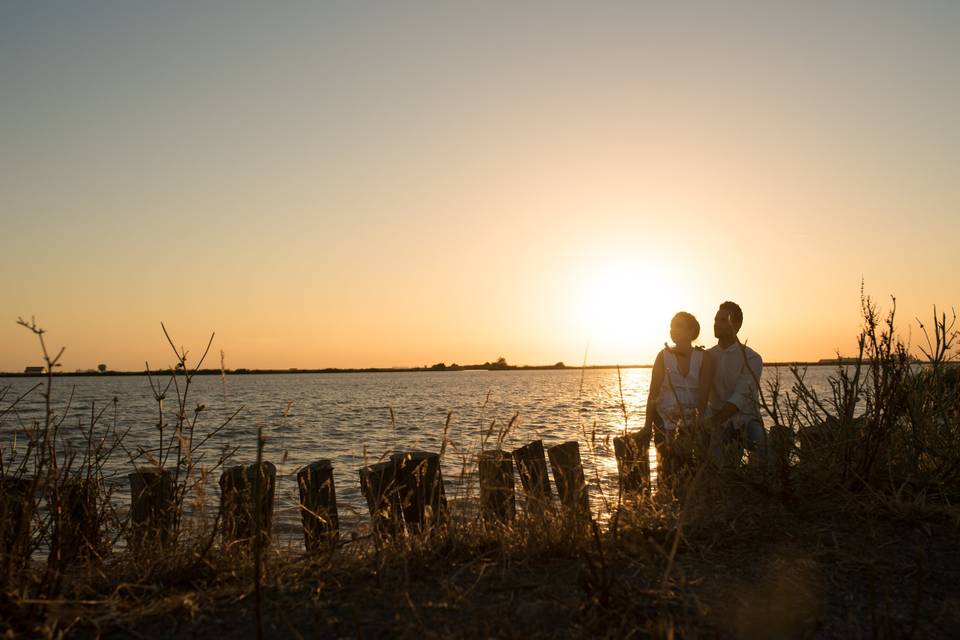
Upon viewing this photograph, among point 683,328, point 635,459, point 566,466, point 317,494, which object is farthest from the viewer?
point 683,328

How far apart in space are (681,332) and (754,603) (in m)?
4.44

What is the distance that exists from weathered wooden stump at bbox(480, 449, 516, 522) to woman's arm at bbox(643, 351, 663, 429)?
229 cm

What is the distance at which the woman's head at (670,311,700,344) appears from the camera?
7066 mm

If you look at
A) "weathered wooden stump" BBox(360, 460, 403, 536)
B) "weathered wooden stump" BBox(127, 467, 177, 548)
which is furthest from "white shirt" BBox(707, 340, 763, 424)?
"weathered wooden stump" BBox(127, 467, 177, 548)

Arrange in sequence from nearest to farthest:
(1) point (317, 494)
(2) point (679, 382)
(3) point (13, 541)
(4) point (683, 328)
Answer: (3) point (13, 541) < (1) point (317, 494) < (2) point (679, 382) < (4) point (683, 328)

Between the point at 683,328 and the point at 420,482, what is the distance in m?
3.65

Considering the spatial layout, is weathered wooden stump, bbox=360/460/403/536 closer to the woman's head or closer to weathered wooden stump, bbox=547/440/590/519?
Answer: weathered wooden stump, bbox=547/440/590/519

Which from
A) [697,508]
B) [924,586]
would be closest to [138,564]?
[697,508]

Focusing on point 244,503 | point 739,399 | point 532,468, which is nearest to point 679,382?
point 739,399

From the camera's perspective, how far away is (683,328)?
7.08m

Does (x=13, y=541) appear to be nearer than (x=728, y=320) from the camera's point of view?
Yes

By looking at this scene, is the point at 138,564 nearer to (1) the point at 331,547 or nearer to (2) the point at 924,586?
(1) the point at 331,547

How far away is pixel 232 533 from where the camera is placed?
3828 mm

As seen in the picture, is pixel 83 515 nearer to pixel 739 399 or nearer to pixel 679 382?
pixel 679 382
